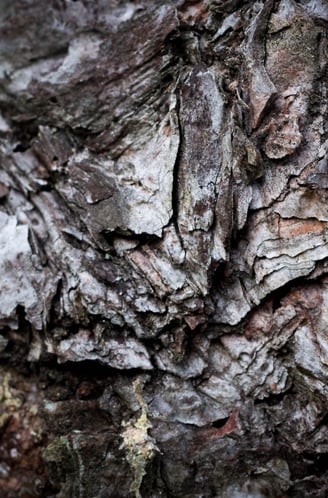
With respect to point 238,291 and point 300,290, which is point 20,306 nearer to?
point 238,291

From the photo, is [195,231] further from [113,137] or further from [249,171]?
[113,137]

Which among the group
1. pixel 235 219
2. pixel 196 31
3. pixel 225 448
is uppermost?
pixel 196 31

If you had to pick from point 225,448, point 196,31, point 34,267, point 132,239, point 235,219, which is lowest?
point 225,448

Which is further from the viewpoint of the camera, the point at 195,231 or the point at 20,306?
the point at 20,306

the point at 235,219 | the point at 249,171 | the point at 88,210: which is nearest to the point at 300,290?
the point at 235,219

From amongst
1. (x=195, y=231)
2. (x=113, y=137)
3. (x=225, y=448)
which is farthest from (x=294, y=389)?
(x=113, y=137)

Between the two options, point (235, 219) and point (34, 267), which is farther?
point (34, 267)

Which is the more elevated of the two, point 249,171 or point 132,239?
point 249,171
